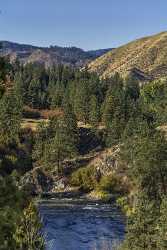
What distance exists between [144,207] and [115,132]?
4566 inches

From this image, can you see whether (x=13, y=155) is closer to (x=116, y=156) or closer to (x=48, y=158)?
(x=48, y=158)

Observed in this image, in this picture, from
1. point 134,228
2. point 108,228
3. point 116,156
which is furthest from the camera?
point 116,156

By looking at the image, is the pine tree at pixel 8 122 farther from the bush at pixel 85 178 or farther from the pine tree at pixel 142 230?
the pine tree at pixel 142 230

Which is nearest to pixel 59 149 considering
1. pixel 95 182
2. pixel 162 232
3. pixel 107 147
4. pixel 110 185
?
pixel 107 147

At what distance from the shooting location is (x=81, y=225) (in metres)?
102

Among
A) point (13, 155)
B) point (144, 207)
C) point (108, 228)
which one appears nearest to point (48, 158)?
point (13, 155)

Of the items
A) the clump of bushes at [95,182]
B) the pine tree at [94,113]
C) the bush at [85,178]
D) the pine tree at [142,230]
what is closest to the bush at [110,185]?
the clump of bushes at [95,182]

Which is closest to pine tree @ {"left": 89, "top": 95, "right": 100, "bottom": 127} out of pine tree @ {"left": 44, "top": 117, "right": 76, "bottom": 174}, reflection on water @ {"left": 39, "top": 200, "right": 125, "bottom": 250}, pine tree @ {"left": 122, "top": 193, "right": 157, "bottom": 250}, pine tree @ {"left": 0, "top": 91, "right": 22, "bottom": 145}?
pine tree @ {"left": 44, "top": 117, "right": 76, "bottom": 174}

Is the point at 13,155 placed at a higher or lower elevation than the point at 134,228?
lower

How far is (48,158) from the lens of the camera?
162 meters

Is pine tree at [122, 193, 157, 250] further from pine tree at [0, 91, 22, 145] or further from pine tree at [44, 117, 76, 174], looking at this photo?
pine tree at [0, 91, 22, 145]

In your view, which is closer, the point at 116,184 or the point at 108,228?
the point at 108,228

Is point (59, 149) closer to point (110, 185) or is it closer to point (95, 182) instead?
point (95, 182)

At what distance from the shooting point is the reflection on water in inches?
3465
